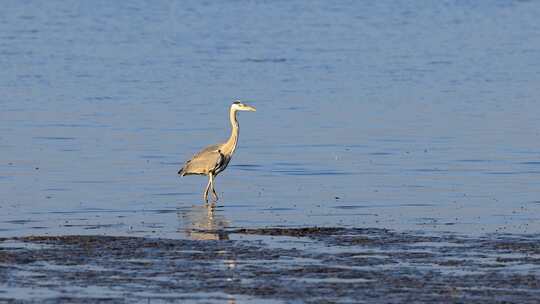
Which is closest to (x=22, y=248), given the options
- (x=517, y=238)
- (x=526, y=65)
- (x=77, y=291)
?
(x=77, y=291)

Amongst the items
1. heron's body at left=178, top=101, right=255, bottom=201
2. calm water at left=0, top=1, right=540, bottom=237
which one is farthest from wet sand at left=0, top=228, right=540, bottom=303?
heron's body at left=178, top=101, right=255, bottom=201

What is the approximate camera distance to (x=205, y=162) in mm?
19797

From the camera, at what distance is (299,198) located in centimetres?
1891

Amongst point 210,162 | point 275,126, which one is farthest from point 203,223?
point 275,126

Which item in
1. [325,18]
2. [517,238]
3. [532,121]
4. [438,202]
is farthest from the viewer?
[325,18]

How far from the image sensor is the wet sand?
39.7 ft

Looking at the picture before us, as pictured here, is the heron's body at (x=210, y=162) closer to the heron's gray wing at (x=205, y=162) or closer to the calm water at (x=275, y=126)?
the heron's gray wing at (x=205, y=162)

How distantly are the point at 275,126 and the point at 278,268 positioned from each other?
45.2 ft

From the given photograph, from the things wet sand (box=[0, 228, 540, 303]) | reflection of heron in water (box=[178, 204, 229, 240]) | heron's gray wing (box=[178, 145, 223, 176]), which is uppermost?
heron's gray wing (box=[178, 145, 223, 176])

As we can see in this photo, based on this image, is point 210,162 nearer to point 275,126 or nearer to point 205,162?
point 205,162

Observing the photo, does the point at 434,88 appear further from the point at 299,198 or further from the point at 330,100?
the point at 299,198

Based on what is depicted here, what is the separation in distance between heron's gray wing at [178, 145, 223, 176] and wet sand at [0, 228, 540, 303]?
399 cm

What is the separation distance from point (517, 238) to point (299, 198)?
432cm

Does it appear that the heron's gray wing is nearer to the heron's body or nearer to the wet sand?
the heron's body
